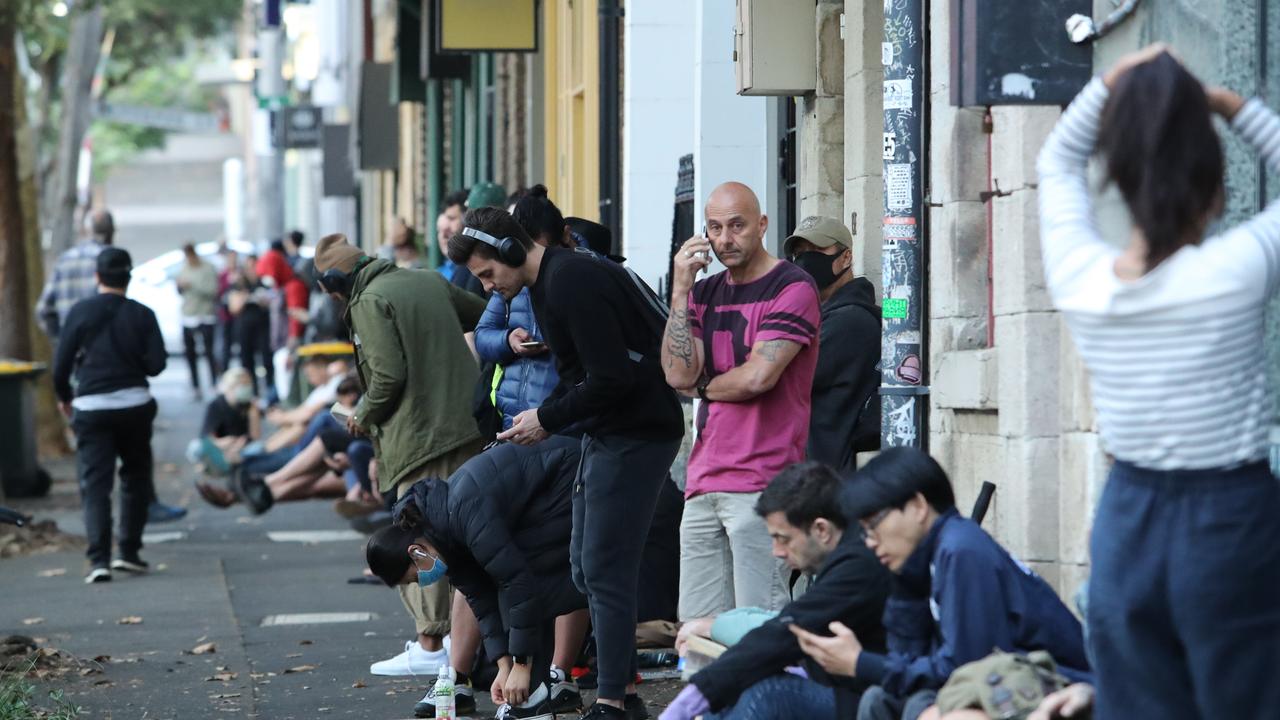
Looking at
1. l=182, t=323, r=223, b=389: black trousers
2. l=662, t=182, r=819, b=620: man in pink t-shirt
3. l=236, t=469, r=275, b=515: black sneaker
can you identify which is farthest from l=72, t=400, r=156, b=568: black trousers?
l=182, t=323, r=223, b=389: black trousers

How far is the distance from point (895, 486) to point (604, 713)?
233cm

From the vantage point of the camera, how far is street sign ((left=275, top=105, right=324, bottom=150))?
34719mm

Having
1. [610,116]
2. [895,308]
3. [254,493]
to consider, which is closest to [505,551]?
[895,308]

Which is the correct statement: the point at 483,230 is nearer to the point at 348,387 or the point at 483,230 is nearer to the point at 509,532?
the point at 509,532

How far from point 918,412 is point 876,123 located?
2.57 meters

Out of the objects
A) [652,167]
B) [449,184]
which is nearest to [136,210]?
[449,184]

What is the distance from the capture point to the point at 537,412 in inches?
290

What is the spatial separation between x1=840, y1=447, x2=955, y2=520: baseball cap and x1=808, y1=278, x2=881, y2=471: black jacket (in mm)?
2697

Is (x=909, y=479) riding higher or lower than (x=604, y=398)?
lower

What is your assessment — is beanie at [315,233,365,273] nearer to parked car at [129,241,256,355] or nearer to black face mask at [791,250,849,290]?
black face mask at [791,250,849,290]

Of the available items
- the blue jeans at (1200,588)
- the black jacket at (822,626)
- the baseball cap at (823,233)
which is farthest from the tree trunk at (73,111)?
the blue jeans at (1200,588)

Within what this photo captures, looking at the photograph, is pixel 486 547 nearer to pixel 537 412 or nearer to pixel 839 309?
pixel 537 412

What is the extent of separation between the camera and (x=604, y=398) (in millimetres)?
7184

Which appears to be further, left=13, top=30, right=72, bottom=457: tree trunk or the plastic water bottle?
left=13, top=30, right=72, bottom=457: tree trunk
